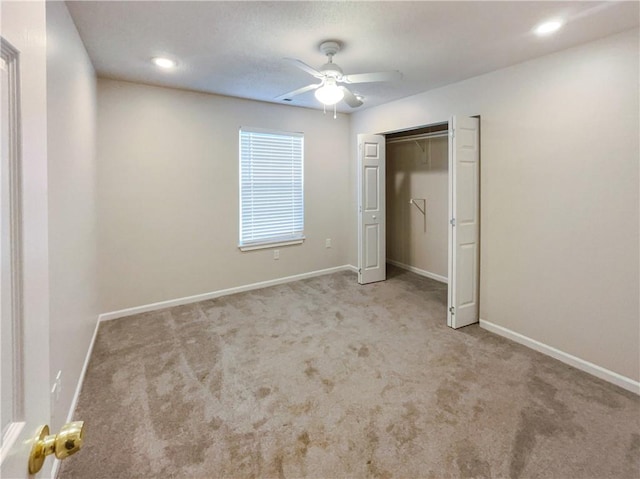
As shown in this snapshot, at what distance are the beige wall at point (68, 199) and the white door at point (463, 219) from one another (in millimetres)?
3006

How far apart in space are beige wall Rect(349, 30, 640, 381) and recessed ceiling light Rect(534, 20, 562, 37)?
1.32 feet

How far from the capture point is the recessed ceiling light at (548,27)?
2286 millimetres

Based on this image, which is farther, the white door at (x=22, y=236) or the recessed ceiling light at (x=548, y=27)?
the recessed ceiling light at (x=548, y=27)

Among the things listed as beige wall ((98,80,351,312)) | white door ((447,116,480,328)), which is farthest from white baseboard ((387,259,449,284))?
beige wall ((98,80,351,312))

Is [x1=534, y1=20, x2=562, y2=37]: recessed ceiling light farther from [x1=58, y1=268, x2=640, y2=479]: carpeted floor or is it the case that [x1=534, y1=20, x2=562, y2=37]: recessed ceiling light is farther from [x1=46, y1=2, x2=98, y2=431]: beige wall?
[x1=46, y1=2, x2=98, y2=431]: beige wall

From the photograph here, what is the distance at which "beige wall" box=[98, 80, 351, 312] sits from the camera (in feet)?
11.9

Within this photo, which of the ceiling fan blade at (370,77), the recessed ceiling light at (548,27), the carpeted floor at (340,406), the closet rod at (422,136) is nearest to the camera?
the carpeted floor at (340,406)

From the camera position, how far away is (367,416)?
6.97 feet

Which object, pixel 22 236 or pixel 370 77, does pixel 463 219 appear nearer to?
pixel 370 77

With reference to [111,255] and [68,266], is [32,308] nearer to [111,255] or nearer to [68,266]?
[68,266]

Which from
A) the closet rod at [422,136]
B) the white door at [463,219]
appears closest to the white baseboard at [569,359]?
the white door at [463,219]

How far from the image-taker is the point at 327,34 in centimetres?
246

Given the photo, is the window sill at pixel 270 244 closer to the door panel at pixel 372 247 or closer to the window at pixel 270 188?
the window at pixel 270 188

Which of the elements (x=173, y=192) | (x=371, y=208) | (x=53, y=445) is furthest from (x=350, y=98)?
(x=53, y=445)
